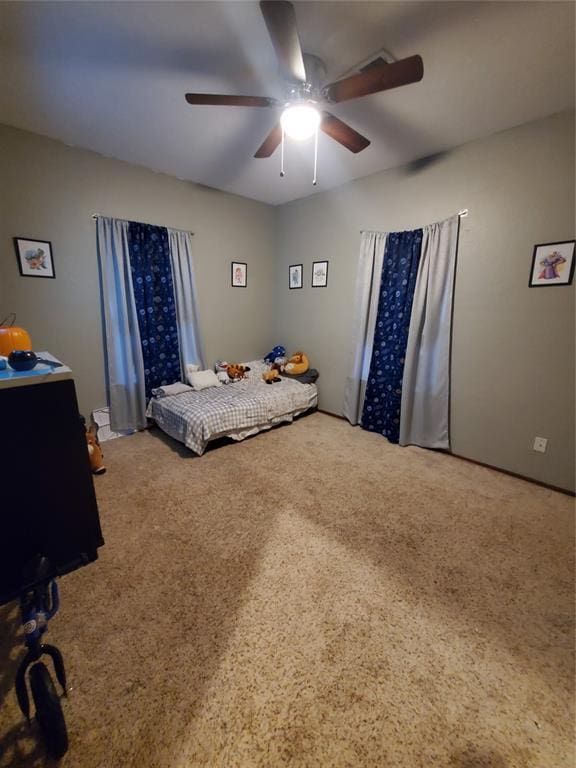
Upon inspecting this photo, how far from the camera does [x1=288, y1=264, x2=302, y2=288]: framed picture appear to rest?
12.7 feet

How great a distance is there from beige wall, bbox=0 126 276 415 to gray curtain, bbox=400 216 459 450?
2.22 metres

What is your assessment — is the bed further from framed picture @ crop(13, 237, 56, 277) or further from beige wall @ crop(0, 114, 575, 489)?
framed picture @ crop(13, 237, 56, 277)

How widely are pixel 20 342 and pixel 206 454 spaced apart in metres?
1.62

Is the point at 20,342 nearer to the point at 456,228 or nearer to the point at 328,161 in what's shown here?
the point at 328,161

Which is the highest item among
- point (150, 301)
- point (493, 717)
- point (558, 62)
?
point (558, 62)

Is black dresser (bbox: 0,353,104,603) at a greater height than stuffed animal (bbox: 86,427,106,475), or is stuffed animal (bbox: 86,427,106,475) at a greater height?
black dresser (bbox: 0,353,104,603)

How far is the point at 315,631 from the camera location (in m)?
1.28

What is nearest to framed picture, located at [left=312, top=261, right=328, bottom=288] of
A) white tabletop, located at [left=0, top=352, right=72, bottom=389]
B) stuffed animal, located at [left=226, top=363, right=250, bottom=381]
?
stuffed animal, located at [left=226, top=363, right=250, bottom=381]

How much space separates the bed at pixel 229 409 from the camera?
2.67 meters

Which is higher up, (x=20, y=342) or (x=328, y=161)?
(x=328, y=161)

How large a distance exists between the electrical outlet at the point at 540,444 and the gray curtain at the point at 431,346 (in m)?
0.63

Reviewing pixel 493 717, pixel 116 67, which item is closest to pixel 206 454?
pixel 493 717

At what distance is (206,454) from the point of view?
8.91 feet

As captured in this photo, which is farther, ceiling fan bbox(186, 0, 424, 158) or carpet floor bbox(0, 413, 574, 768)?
ceiling fan bbox(186, 0, 424, 158)
